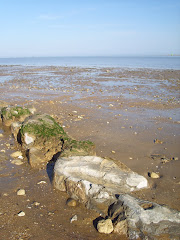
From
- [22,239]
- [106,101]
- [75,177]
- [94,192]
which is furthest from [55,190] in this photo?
[106,101]

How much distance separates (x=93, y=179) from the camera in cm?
452

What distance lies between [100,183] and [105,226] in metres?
0.98

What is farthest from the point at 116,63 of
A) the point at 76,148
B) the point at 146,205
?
the point at 146,205

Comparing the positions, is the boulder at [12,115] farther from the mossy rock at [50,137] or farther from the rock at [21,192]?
the rock at [21,192]

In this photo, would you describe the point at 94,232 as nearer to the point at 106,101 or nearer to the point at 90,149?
the point at 90,149

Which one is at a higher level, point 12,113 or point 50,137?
point 12,113

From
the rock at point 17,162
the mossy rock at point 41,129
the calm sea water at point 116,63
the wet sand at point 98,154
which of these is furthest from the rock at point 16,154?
the calm sea water at point 116,63

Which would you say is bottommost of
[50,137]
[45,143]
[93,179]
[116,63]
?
[93,179]

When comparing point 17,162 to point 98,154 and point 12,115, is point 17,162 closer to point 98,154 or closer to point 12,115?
point 98,154

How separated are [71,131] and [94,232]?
4877mm

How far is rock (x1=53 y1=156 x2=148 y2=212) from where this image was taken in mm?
4117

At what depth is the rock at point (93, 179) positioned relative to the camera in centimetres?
412

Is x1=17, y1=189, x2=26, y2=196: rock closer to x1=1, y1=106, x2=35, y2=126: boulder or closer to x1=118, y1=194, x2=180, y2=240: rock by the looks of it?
x1=118, y1=194, x2=180, y2=240: rock

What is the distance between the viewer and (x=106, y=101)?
44.4 feet
